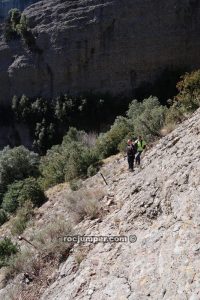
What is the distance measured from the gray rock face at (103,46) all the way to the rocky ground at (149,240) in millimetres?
19988

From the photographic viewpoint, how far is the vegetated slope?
6414 millimetres

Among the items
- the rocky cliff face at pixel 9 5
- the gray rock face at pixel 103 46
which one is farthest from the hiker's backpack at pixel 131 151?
the rocky cliff face at pixel 9 5

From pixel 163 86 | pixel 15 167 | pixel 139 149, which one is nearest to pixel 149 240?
pixel 139 149

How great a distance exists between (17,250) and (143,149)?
4602 millimetres

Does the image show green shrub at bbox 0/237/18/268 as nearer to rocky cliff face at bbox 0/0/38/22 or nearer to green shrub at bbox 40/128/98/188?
green shrub at bbox 40/128/98/188

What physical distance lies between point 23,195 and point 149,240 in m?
9.54

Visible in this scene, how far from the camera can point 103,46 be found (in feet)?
104

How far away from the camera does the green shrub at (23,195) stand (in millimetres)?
16125

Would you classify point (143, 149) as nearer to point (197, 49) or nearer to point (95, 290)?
point (95, 290)

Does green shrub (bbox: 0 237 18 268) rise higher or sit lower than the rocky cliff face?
lower

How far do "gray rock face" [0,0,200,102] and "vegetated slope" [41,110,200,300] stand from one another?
20455 millimetres

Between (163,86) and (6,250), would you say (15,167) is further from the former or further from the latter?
(163,86)

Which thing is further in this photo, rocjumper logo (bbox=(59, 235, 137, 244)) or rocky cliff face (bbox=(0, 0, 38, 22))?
rocky cliff face (bbox=(0, 0, 38, 22))

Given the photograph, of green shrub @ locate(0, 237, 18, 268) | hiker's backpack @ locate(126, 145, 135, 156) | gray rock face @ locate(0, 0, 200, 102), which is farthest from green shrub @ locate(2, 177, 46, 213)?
gray rock face @ locate(0, 0, 200, 102)
